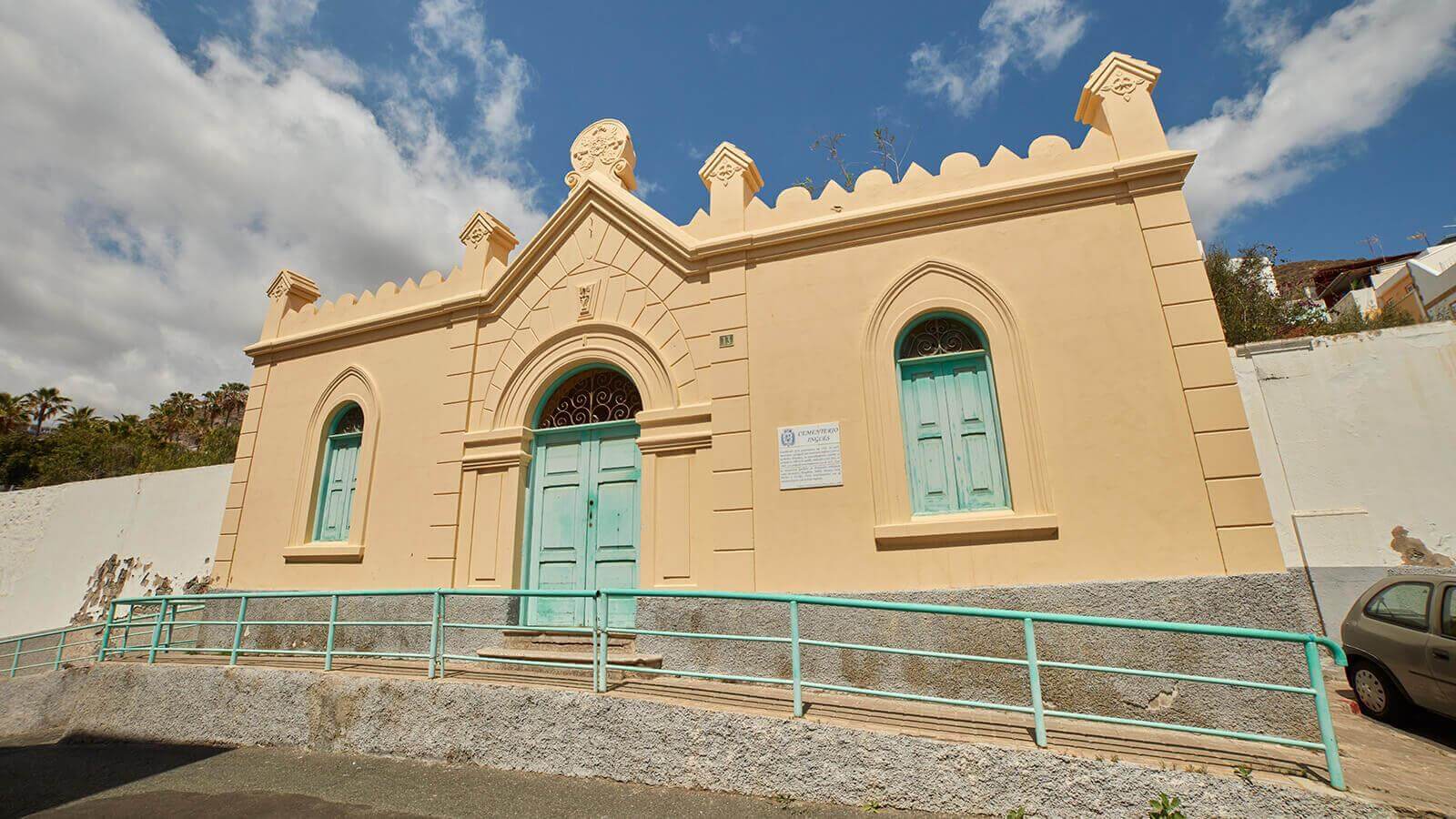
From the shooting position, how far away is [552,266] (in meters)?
8.30

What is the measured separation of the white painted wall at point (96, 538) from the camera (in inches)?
432

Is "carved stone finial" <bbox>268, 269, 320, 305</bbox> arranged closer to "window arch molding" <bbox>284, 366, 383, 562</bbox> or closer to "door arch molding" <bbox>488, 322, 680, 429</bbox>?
"window arch molding" <bbox>284, 366, 383, 562</bbox>

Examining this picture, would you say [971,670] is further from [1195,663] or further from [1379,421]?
[1379,421]

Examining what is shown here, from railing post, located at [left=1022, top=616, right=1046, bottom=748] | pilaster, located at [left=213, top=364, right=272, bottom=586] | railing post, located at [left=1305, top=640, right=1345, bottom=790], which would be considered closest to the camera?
railing post, located at [left=1305, top=640, right=1345, bottom=790]

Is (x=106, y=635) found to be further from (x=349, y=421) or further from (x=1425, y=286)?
(x=1425, y=286)

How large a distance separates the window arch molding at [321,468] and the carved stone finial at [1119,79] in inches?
380

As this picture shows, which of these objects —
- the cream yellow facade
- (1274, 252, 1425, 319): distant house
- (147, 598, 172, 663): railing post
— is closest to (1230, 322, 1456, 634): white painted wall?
the cream yellow facade

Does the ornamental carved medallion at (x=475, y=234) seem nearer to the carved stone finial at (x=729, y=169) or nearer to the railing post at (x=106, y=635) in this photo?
the carved stone finial at (x=729, y=169)

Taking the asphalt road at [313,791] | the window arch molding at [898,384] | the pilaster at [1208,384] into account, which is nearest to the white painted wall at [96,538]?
the asphalt road at [313,791]

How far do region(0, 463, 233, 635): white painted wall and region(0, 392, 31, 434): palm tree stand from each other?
2008 cm

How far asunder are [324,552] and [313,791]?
464 cm

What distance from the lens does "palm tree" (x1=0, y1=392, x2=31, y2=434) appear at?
2725 cm

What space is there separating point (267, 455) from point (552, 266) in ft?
18.2

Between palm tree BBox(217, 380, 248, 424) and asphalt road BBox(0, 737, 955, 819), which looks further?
palm tree BBox(217, 380, 248, 424)
